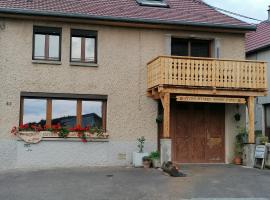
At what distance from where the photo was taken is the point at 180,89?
56.7 feet

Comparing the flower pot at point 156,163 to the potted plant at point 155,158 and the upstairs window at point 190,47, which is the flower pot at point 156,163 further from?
the upstairs window at point 190,47

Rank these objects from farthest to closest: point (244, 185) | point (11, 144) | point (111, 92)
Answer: point (111, 92), point (11, 144), point (244, 185)

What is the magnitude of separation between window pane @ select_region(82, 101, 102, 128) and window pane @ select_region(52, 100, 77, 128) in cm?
39

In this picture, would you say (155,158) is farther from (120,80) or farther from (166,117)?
(120,80)

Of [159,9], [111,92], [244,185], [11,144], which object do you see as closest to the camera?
[244,185]

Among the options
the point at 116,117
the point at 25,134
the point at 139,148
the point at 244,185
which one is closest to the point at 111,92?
the point at 116,117

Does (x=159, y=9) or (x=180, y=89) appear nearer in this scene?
(x=180, y=89)

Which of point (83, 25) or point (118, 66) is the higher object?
point (83, 25)

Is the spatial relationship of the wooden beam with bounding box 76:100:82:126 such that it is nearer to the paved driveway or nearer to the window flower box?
the window flower box

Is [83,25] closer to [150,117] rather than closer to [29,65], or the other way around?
[29,65]

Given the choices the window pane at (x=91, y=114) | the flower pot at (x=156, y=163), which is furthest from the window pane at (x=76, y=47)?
the flower pot at (x=156, y=163)

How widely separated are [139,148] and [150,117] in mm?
1329

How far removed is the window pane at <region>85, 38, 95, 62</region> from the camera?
18.5 meters

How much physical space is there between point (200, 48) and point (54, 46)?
20.3ft
